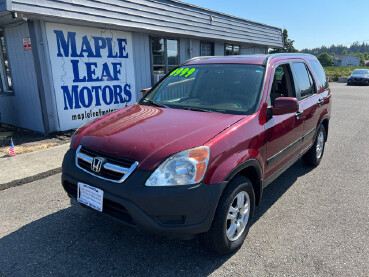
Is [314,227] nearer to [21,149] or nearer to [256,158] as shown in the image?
[256,158]

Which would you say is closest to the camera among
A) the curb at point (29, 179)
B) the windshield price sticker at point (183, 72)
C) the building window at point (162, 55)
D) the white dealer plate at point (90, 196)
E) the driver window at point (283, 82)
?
the white dealer plate at point (90, 196)

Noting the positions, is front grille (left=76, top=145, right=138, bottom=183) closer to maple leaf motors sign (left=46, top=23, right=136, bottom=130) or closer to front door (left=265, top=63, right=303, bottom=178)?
front door (left=265, top=63, right=303, bottom=178)

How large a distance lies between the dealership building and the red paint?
3.98 m

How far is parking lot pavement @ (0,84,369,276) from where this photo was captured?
2.49 m

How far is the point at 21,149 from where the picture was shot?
5719 millimetres

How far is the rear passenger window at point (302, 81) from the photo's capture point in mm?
3913

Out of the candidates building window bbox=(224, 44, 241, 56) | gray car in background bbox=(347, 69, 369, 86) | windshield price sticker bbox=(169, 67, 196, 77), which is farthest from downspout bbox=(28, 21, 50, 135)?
gray car in background bbox=(347, 69, 369, 86)

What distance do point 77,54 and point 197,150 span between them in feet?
19.3

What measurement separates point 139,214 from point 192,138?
0.74m

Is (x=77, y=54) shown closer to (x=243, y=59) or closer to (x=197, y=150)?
(x=243, y=59)

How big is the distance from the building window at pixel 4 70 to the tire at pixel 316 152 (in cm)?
735

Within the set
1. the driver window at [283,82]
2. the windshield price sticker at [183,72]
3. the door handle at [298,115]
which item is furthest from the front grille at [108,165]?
the door handle at [298,115]

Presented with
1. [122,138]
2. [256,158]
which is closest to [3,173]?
[122,138]

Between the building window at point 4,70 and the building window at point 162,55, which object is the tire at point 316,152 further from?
the building window at point 4,70
